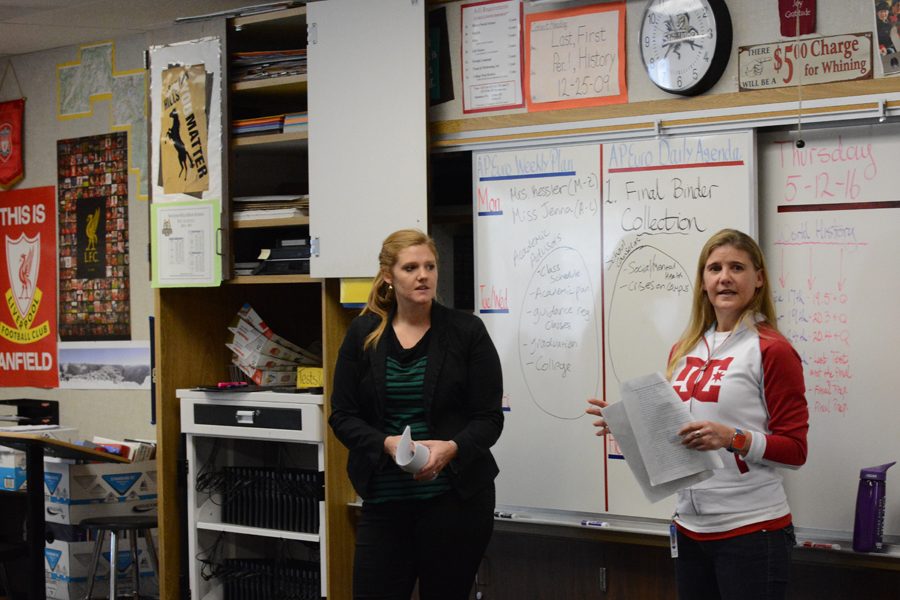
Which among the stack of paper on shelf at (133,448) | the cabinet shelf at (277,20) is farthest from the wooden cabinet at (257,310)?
the stack of paper on shelf at (133,448)

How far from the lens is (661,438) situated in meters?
2.43

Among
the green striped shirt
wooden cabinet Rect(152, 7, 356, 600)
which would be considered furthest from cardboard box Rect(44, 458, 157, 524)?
the green striped shirt

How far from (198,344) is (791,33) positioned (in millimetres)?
2706

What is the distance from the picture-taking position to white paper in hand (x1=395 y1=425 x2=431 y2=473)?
106 inches

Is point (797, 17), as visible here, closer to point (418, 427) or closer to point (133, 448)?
point (418, 427)

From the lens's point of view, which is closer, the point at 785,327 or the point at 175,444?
the point at 785,327

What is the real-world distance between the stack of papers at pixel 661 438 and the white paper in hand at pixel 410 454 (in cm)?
55

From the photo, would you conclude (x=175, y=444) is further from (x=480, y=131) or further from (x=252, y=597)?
(x=480, y=131)

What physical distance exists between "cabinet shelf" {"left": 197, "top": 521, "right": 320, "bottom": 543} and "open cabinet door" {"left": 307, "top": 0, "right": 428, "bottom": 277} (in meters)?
1.01

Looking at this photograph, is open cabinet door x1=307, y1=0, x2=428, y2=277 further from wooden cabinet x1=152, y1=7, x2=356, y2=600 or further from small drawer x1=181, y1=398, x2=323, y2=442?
small drawer x1=181, y1=398, x2=323, y2=442

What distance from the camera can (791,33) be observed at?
318cm

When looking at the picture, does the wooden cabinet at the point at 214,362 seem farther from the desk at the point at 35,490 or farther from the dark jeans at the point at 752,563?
the dark jeans at the point at 752,563

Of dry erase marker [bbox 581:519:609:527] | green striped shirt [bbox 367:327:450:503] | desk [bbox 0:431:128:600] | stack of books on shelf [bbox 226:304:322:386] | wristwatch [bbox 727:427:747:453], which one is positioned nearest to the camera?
wristwatch [bbox 727:427:747:453]

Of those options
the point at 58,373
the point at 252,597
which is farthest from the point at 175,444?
the point at 58,373
